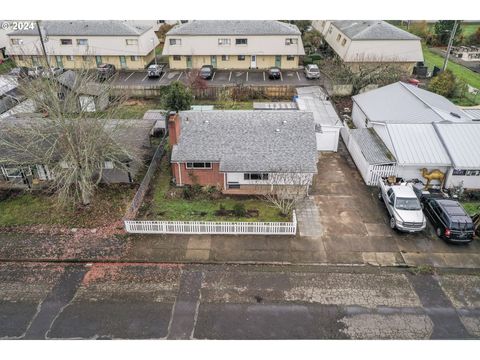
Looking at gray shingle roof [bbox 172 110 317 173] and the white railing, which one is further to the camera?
gray shingle roof [bbox 172 110 317 173]

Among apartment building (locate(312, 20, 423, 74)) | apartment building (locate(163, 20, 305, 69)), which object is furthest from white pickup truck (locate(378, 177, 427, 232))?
apartment building (locate(163, 20, 305, 69))

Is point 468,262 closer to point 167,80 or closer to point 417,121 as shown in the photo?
point 417,121

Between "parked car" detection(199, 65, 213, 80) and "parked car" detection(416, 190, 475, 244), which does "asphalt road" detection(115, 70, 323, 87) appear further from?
"parked car" detection(416, 190, 475, 244)

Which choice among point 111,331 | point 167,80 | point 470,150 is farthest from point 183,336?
point 167,80

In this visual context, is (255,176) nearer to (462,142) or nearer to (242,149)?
(242,149)

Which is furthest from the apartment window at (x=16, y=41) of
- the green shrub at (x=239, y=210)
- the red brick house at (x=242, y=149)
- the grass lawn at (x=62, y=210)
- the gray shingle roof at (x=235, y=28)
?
the green shrub at (x=239, y=210)

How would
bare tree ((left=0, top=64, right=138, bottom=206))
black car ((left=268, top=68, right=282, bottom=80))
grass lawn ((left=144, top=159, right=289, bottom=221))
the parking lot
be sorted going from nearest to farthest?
bare tree ((left=0, top=64, right=138, bottom=206)) → grass lawn ((left=144, top=159, right=289, bottom=221)) → the parking lot → black car ((left=268, top=68, right=282, bottom=80))

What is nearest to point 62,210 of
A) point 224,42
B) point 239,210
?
point 239,210
